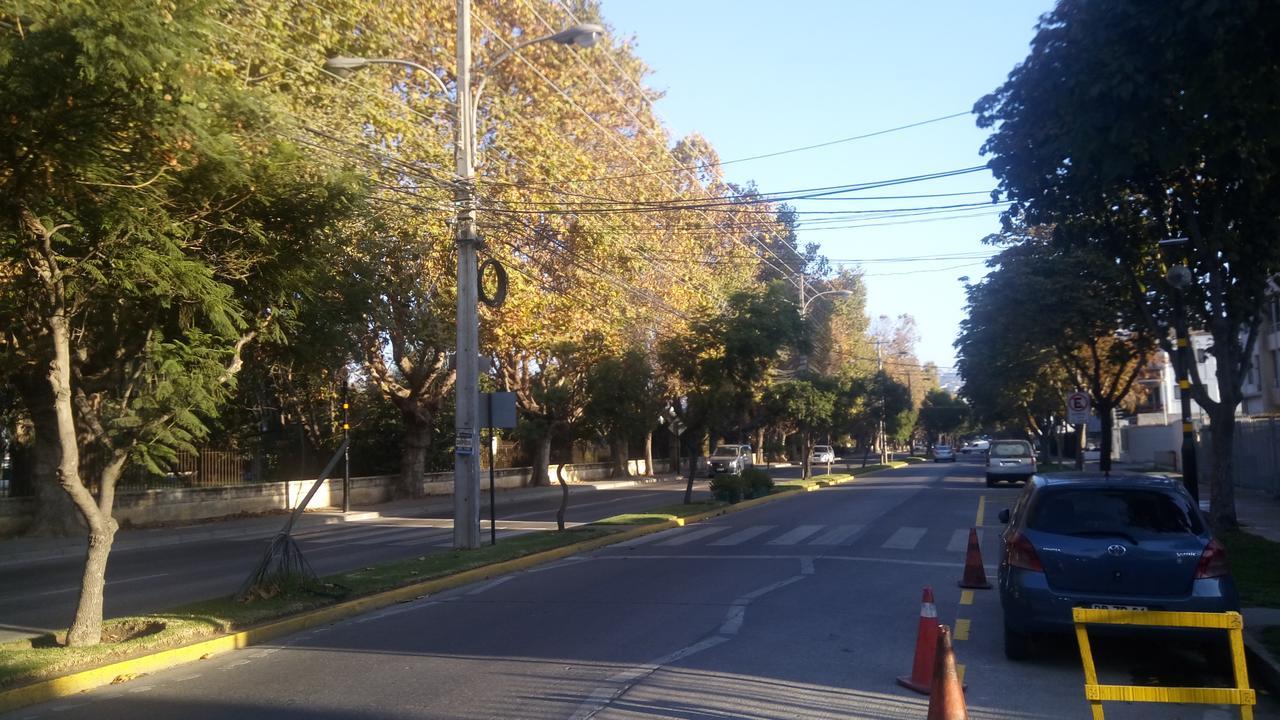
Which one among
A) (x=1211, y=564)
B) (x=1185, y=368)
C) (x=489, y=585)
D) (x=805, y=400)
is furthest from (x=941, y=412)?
(x=1211, y=564)

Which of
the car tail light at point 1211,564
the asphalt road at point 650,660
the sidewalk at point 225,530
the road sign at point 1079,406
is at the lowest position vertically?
the sidewalk at point 225,530

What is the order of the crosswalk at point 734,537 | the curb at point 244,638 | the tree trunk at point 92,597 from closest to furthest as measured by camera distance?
the curb at point 244,638 < the tree trunk at point 92,597 < the crosswalk at point 734,537

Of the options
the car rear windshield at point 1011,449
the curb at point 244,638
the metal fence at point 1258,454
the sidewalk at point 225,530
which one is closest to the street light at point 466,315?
the curb at point 244,638

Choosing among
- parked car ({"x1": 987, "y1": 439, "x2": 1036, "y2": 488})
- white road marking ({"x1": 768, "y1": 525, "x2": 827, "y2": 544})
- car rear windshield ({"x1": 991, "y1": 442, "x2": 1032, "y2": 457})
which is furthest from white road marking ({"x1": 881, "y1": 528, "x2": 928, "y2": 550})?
car rear windshield ({"x1": 991, "y1": 442, "x2": 1032, "y2": 457})

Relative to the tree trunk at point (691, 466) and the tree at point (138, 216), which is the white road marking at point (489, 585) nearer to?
the tree at point (138, 216)

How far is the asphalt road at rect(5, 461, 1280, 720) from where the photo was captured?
295 inches

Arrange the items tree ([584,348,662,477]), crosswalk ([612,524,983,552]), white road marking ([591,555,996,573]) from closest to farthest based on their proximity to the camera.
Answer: white road marking ([591,555,996,573]) < crosswalk ([612,524,983,552]) < tree ([584,348,662,477])

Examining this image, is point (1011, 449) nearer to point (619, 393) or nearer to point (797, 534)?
point (619, 393)

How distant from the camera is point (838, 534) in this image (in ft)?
66.2

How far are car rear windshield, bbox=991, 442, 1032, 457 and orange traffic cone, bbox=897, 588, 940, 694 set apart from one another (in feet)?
111

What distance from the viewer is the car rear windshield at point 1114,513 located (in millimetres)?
8391

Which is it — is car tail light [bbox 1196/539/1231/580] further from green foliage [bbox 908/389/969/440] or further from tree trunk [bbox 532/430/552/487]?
green foliage [bbox 908/389/969/440]

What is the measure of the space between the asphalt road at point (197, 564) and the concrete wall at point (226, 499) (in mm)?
1737

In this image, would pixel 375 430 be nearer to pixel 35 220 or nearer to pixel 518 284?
pixel 518 284
